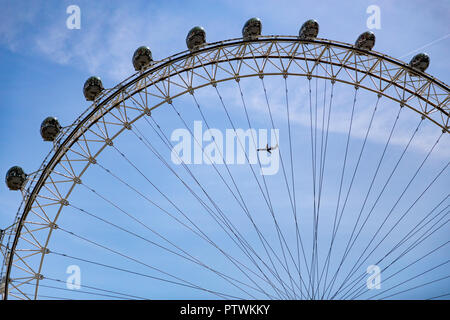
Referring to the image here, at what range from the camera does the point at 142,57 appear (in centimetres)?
2380

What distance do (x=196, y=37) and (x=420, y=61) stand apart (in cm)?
1237

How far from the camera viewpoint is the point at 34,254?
23.9m

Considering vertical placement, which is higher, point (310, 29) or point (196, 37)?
point (310, 29)

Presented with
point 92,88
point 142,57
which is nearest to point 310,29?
point 142,57

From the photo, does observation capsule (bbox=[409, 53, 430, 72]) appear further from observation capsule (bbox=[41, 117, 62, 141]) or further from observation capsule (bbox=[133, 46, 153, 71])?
observation capsule (bbox=[41, 117, 62, 141])

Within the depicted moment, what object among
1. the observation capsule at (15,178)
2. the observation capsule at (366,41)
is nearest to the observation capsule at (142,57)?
the observation capsule at (15,178)

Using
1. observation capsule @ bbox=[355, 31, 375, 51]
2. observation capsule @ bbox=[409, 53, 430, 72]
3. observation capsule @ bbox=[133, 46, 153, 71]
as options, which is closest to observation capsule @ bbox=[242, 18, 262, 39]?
observation capsule @ bbox=[133, 46, 153, 71]

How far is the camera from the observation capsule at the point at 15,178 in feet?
77.3

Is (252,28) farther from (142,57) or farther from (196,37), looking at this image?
(142,57)

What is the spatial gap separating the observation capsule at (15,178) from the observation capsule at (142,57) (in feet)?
25.8

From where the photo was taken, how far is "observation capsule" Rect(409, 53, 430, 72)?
26.2 metres

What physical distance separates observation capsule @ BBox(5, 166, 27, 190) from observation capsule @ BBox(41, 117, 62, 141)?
2.09 metres
